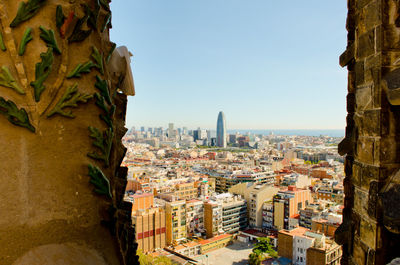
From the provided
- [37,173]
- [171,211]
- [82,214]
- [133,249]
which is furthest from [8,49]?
[171,211]

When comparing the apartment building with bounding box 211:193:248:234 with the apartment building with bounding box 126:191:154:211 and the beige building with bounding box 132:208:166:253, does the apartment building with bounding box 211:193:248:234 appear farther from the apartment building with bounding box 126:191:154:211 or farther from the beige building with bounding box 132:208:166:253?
the beige building with bounding box 132:208:166:253

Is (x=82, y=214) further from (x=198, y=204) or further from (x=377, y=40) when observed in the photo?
(x=198, y=204)

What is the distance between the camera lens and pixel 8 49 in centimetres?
61

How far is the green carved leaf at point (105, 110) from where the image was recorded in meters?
0.68

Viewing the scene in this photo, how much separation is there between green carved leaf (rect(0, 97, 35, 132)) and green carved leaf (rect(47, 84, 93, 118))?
0.05 m

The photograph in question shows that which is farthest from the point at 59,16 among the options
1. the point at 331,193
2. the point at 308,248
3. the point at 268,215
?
the point at 331,193

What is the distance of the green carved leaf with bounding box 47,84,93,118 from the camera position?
2.11ft

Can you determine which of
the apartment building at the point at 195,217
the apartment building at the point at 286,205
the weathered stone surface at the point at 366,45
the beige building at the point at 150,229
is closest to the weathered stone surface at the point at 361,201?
the weathered stone surface at the point at 366,45

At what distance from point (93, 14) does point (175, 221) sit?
13633 mm

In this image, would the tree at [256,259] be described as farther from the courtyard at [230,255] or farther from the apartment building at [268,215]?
the apartment building at [268,215]

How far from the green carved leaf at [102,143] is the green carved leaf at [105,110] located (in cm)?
2

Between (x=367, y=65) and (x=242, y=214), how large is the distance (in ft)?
54.9

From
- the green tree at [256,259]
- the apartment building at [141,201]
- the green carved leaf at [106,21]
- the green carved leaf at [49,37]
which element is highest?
the green carved leaf at [106,21]

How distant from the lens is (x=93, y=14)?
0.70 metres
